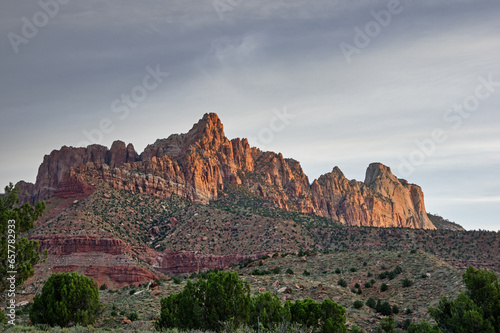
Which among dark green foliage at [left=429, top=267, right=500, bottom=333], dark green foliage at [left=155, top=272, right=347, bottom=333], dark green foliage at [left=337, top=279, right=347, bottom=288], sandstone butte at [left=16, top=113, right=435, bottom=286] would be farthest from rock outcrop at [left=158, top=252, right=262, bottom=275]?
dark green foliage at [left=429, top=267, right=500, bottom=333]

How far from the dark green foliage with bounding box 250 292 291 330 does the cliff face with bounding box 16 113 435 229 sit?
89829mm

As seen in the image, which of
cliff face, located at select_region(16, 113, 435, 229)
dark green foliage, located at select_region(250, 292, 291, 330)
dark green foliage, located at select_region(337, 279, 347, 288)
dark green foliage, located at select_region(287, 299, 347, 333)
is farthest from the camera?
cliff face, located at select_region(16, 113, 435, 229)

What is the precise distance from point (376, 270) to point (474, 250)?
4911 cm

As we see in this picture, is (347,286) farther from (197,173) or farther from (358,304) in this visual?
(197,173)

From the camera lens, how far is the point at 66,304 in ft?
95.6

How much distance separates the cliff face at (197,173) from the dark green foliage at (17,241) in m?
87.9

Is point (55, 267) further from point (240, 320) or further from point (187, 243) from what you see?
point (240, 320)

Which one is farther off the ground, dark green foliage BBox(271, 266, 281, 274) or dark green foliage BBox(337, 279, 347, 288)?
dark green foliage BBox(271, 266, 281, 274)

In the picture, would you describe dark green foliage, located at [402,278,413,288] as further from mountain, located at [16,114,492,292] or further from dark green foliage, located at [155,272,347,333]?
mountain, located at [16,114,492,292]

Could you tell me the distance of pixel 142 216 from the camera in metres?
105

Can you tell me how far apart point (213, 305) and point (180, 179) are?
105 m

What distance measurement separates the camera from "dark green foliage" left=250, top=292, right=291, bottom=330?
2552 centimetres

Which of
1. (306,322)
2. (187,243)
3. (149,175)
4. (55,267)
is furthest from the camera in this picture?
(149,175)

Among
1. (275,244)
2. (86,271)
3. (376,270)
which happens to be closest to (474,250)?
(275,244)
